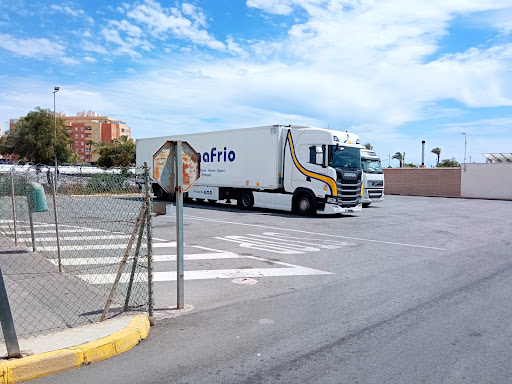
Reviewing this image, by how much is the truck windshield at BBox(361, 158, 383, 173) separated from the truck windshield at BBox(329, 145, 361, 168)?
5.38 m

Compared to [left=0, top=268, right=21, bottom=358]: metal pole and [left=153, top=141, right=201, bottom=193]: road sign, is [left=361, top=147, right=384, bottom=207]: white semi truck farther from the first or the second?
[left=0, top=268, right=21, bottom=358]: metal pole

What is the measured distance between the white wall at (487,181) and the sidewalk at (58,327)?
36.0 meters

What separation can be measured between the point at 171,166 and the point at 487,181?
119ft

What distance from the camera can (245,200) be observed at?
899 inches

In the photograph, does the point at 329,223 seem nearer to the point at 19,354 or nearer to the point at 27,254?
the point at 27,254

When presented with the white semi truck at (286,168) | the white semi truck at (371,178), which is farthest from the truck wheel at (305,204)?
the white semi truck at (371,178)

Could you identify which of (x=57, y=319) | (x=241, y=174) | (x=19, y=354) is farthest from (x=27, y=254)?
(x=241, y=174)

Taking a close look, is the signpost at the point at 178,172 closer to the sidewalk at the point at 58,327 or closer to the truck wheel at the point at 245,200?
the sidewalk at the point at 58,327

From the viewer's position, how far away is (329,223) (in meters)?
17.6

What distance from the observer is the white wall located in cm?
3609

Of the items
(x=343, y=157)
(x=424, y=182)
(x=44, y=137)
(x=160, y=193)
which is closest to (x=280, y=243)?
(x=343, y=157)

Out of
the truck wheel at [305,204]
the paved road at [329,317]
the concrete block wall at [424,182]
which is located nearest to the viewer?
the paved road at [329,317]

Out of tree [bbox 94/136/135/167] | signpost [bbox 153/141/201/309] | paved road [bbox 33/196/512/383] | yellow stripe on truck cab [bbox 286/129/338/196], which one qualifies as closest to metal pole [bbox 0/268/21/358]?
paved road [bbox 33/196/512/383]

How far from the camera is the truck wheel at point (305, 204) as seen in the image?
19.6 meters
